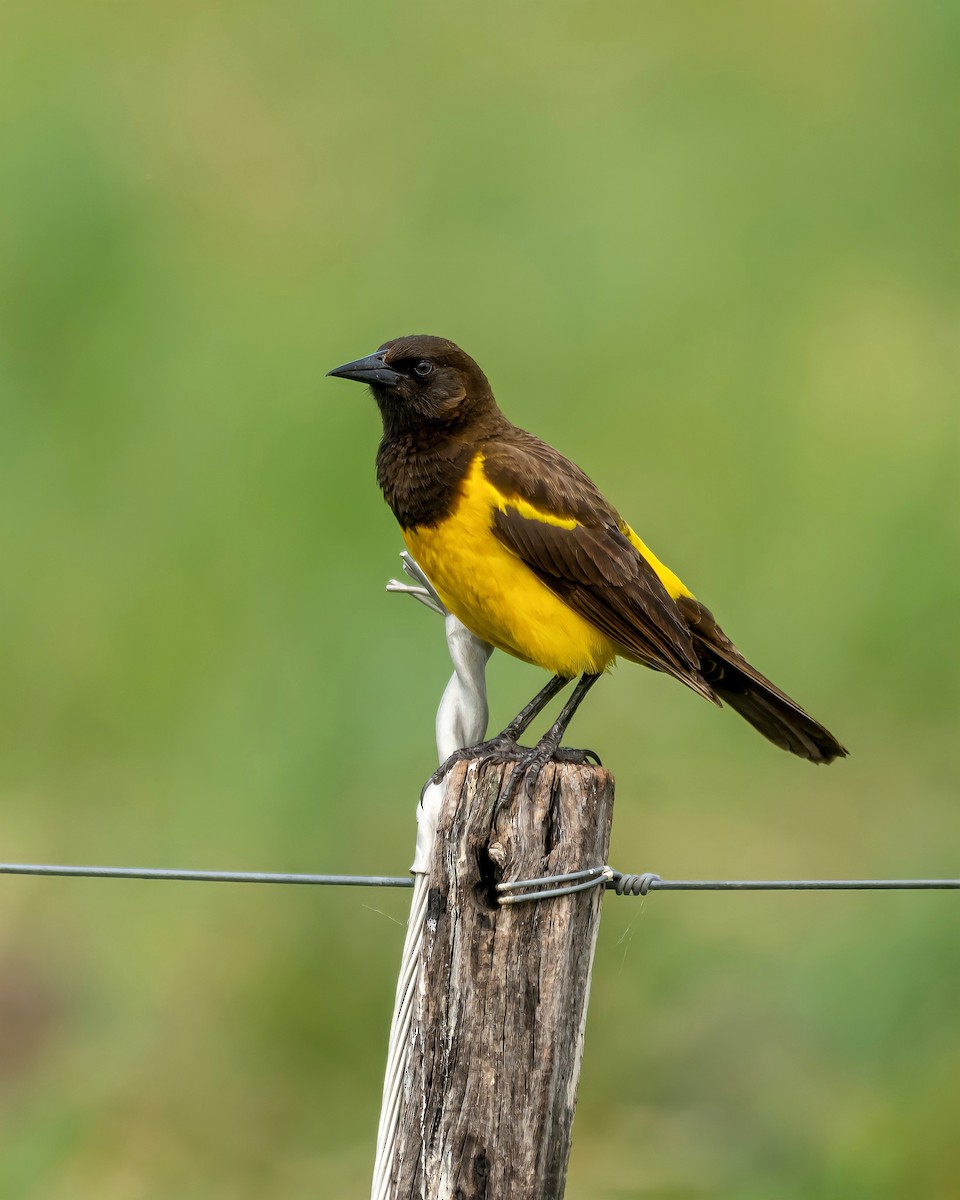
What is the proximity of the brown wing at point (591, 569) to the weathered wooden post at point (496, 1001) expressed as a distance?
1222 millimetres

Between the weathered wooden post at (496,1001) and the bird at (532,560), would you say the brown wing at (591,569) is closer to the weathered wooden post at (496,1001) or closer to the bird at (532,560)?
the bird at (532,560)

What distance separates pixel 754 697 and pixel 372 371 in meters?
1.47

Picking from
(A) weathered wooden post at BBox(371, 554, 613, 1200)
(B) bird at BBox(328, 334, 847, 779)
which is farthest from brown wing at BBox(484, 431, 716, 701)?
(A) weathered wooden post at BBox(371, 554, 613, 1200)

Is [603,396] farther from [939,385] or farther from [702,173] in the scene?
[702,173]

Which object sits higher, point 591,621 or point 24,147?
point 24,147

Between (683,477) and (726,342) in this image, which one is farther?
(726,342)

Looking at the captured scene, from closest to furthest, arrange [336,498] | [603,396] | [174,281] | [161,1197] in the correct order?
[161,1197] → [336,498] → [603,396] → [174,281]

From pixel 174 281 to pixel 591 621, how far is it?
7.13 metres

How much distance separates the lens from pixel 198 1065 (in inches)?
268

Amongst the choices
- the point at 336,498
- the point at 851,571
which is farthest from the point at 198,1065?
the point at 851,571

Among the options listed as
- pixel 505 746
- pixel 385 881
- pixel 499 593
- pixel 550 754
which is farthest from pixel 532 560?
pixel 385 881

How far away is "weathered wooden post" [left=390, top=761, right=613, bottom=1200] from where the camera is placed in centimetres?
308

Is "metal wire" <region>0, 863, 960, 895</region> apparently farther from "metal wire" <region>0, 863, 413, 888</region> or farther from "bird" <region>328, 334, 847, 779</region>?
"bird" <region>328, 334, 847, 779</region>

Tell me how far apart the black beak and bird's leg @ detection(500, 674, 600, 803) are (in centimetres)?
105
